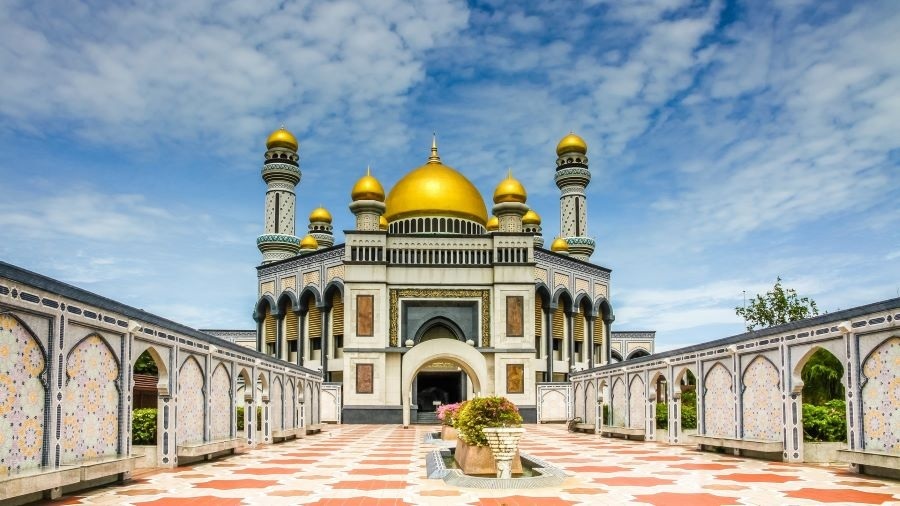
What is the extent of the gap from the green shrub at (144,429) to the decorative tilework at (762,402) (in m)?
10.6

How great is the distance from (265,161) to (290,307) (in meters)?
9.30

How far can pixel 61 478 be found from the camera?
29.4 feet

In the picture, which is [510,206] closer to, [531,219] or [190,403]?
[531,219]

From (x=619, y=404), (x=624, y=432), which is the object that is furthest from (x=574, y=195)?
(x=624, y=432)

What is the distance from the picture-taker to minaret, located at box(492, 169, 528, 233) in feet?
119

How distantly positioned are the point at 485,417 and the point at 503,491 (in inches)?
50.7

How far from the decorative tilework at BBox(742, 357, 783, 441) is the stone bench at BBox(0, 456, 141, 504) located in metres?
10.4

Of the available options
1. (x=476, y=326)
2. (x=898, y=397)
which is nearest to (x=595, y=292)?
(x=476, y=326)

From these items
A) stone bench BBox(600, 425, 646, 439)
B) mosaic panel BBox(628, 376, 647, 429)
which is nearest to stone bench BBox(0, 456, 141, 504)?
stone bench BBox(600, 425, 646, 439)

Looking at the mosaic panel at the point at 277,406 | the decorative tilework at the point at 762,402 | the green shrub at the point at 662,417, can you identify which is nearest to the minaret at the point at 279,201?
the mosaic panel at the point at 277,406

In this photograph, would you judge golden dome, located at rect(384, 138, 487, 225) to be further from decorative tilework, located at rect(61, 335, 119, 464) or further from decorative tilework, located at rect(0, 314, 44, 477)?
decorative tilework, located at rect(0, 314, 44, 477)

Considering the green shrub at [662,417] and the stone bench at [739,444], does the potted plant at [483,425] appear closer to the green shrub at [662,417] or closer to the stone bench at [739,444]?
the stone bench at [739,444]

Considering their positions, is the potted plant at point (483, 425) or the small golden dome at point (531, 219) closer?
the potted plant at point (483, 425)

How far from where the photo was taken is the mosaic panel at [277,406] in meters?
21.0
